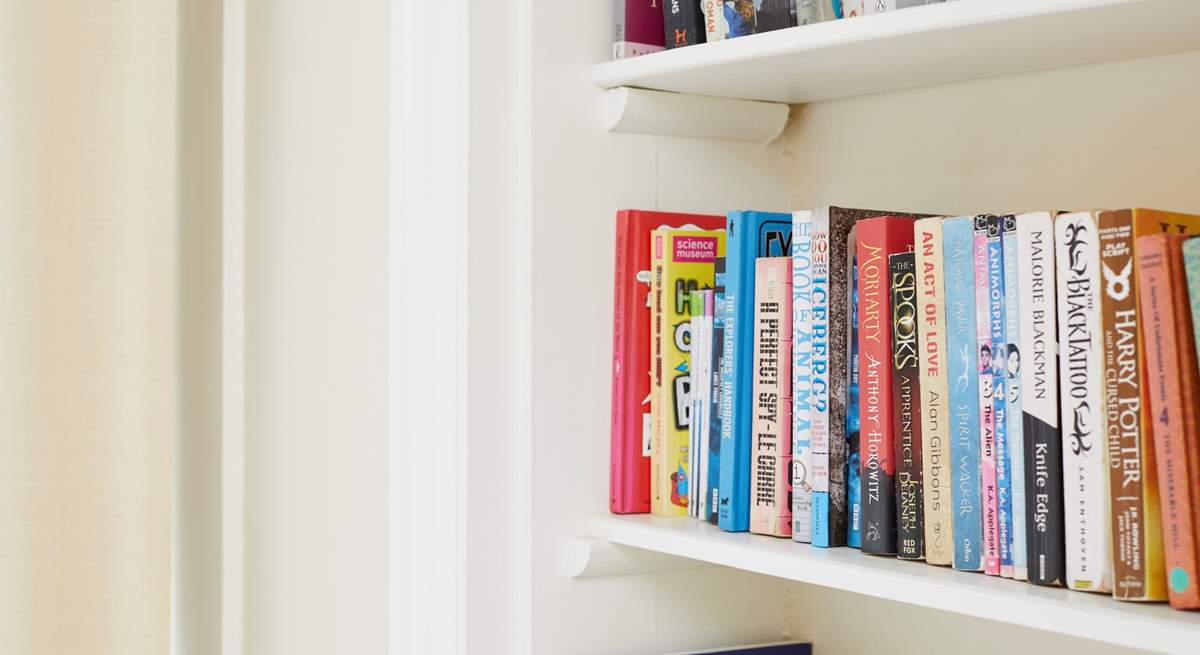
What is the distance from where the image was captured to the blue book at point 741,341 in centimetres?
105

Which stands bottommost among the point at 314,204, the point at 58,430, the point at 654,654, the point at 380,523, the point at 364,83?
the point at 654,654

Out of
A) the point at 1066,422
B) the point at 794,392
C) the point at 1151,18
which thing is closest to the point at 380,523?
the point at 794,392

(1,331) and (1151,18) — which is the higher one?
(1151,18)

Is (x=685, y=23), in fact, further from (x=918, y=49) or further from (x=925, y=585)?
(x=925, y=585)

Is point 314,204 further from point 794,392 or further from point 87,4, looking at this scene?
point 794,392

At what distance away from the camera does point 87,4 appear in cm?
118

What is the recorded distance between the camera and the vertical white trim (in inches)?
52.1

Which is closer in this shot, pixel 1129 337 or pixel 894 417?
pixel 1129 337

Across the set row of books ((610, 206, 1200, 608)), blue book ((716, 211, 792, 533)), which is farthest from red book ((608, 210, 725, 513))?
blue book ((716, 211, 792, 533))

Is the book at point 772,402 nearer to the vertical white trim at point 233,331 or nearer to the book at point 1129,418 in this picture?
the book at point 1129,418

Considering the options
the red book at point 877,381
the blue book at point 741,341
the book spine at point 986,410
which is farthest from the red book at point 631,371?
the book spine at point 986,410

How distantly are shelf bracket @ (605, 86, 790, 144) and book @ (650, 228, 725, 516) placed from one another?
11cm

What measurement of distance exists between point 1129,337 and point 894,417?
0.21 m

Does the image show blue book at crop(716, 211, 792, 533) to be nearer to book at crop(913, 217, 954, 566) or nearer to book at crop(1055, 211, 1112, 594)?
book at crop(913, 217, 954, 566)
